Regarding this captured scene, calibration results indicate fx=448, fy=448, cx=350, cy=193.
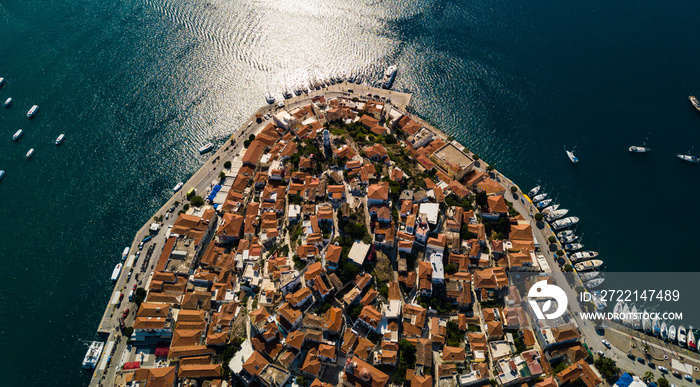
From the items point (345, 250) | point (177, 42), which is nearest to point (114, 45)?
point (177, 42)

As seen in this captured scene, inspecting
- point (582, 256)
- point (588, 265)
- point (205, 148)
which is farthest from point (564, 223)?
point (205, 148)

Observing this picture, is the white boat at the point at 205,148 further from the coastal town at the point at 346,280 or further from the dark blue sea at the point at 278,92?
the coastal town at the point at 346,280

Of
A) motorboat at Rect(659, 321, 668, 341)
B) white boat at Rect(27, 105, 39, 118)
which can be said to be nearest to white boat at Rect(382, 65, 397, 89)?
motorboat at Rect(659, 321, 668, 341)

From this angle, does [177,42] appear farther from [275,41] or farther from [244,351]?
[244,351]

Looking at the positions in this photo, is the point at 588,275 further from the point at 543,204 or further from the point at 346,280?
the point at 346,280

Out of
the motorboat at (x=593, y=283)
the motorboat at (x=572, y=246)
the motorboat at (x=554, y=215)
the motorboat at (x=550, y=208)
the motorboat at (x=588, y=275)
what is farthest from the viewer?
the motorboat at (x=550, y=208)

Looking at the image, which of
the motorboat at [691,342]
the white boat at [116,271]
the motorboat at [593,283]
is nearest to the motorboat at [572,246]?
the motorboat at [593,283]
